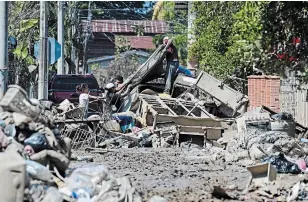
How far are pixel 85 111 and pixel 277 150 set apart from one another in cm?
700

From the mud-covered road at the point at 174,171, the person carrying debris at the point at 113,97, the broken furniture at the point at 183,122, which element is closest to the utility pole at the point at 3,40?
the mud-covered road at the point at 174,171

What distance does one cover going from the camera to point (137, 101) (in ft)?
66.6

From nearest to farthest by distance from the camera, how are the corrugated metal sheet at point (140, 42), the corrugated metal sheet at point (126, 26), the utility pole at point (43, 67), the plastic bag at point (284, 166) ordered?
the plastic bag at point (284, 166), the utility pole at point (43, 67), the corrugated metal sheet at point (140, 42), the corrugated metal sheet at point (126, 26)

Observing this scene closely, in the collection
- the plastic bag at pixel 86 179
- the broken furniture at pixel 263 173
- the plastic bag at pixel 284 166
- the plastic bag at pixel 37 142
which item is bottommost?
the plastic bag at pixel 284 166

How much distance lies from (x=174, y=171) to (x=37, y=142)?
4.38m

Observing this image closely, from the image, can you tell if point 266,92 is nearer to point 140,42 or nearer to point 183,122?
point 183,122

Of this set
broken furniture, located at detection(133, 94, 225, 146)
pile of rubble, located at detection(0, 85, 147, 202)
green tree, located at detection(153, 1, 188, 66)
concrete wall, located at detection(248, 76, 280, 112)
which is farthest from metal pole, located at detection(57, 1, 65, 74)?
green tree, located at detection(153, 1, 188, 66)

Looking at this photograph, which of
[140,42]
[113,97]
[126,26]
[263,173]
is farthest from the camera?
[126,26]

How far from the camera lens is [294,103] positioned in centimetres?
2128

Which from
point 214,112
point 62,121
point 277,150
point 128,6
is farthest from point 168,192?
point 128,6

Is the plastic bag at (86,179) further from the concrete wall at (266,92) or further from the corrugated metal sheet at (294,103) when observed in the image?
the concrete wall at (266,92)

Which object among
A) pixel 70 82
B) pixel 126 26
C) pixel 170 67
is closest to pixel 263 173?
pixel 170 67

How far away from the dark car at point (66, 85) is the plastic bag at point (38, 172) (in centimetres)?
1769

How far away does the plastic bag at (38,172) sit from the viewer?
8.07 m
